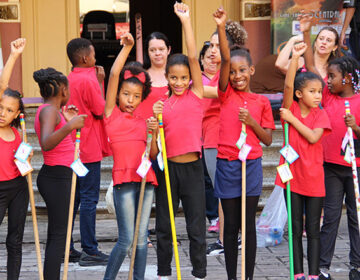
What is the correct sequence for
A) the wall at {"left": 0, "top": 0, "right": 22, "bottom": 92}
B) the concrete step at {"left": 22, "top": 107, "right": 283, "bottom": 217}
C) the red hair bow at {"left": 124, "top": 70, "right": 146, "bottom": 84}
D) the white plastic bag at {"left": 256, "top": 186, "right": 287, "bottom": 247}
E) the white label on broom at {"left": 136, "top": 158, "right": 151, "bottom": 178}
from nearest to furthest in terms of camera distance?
the white label on broom at {"left": 136, "top": 158, "right": 151, "bottom": 178} < the red hair bow at {"left": 124, "top": 70, "right": 146, "bottom": 84} < the white plastic bag at {"left": 256, "top": 186, "right": 287, "bottom": 247} < the concrete step at {"left": 22, "top": 107, "right": 283, "bottom": 217} < the wall at {"left": 0, "top": 0, "right": 22, "bottom": 92}

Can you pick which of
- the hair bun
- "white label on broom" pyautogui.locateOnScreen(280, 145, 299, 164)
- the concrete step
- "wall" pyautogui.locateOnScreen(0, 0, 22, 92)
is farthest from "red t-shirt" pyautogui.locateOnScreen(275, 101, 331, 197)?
"wall" pyautogui.locateOnScreen(0, 0, 22, 92)

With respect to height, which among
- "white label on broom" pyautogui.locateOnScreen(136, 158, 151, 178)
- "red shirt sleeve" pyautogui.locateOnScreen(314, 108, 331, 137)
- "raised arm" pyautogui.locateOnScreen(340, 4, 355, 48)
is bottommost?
"white label on broom" pyautogui.locateOnScreen(136, 158, 151, 178)

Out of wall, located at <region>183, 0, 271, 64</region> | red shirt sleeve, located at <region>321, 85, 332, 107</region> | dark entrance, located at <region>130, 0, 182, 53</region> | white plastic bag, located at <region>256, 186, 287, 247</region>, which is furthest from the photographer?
dark entrance, located at <region>130, 0, 182, 53</region>

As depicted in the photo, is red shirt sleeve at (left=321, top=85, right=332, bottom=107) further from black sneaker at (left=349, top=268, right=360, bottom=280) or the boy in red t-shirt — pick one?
the boy in red t-shirt

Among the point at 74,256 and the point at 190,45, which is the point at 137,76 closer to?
the point at 190,45

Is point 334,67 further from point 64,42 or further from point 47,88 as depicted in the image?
point 64,42

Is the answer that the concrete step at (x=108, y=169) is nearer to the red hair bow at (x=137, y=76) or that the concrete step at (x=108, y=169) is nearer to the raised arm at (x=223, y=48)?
the red hair bow at (x=137, y=76)

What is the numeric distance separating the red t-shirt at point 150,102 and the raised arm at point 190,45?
2.28ft

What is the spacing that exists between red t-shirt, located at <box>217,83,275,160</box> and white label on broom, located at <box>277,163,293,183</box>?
0.22 m

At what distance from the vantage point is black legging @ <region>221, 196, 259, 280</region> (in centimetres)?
507

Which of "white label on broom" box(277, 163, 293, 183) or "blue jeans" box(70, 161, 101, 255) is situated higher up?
"white label on broom" box(277, 163, 293, 183)

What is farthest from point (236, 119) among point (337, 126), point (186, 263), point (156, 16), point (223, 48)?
point (156, 16)

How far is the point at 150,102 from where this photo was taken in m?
5.87

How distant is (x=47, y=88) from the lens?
202 inches
